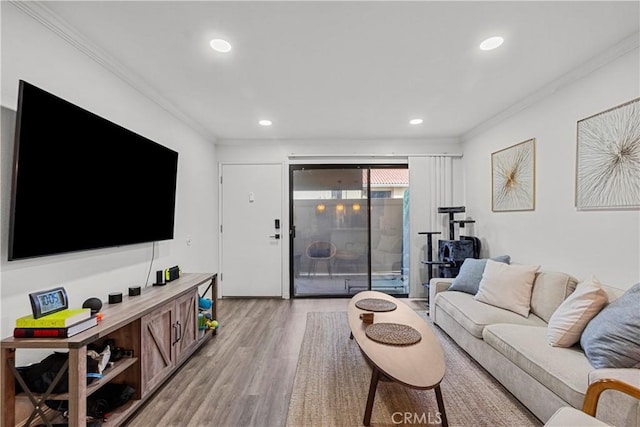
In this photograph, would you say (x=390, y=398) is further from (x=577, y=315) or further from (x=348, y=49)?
(x=348, y=49)

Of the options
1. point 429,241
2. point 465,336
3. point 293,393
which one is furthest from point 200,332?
point 429,241

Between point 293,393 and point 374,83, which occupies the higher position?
point 374,83

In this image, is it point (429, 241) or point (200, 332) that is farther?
point (429, 241)

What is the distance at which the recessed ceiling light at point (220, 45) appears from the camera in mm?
1998

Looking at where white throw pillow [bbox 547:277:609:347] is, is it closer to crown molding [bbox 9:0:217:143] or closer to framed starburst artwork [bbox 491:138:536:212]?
framed starburst artwork [bbox 491:138:536:212]

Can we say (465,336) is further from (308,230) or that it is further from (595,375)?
(308,230)

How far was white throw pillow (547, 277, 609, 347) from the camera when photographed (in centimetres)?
185

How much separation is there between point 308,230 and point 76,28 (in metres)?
3.38

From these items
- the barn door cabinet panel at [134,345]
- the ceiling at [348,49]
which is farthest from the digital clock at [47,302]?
the ceiling at [348,49]

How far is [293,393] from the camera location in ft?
6.81

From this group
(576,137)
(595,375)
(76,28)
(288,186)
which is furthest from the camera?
(288,186)

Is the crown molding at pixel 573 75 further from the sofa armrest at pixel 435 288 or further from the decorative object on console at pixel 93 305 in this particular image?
the decorative object on console at pixel 93 305

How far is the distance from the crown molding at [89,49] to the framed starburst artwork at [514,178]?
3.75 metres

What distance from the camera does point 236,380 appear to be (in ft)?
7.49
